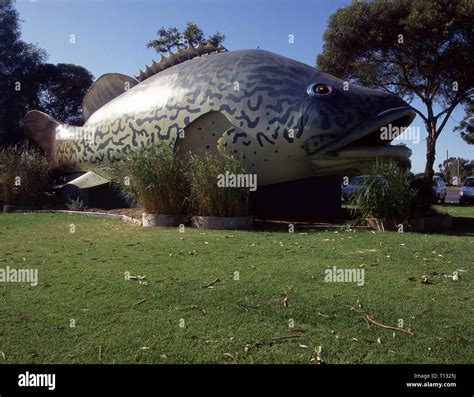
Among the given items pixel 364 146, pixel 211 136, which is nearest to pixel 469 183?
pixel 364 146

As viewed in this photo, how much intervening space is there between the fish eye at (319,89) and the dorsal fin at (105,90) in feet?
21.6

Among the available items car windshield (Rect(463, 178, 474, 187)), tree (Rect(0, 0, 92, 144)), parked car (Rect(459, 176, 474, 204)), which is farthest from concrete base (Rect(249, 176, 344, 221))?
tree (Rect(0, 0, 92, 144))

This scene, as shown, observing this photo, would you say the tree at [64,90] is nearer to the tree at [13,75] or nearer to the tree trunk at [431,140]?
the tree at [13,75]

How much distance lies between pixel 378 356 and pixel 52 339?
2.28 m

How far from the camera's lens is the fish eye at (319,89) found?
9.90 meters

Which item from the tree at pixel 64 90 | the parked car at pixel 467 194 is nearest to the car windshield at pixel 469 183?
the parked car at pixel 467 194

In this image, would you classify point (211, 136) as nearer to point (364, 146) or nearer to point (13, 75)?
point (364, 146)

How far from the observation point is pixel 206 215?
31.4 feet

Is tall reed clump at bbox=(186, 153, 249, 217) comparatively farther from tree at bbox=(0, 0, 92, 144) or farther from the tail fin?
tree at bbox=(0, 0, 92, 144)

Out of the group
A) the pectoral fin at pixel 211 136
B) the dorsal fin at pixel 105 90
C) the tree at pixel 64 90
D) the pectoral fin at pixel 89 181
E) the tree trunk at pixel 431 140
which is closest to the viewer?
the pectoral fin at pixel 211 136

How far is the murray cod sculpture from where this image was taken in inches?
379

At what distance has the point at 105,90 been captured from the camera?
14.7m

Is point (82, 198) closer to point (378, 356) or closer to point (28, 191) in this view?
point (28, 191)
